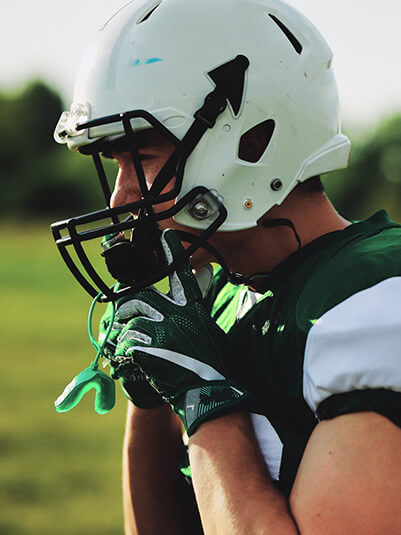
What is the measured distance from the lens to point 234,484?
165 cm

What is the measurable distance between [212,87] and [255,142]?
0.64 feet

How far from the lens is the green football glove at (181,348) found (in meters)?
1.78

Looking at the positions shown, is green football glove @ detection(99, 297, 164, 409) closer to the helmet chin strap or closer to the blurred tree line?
the helmet chin strap

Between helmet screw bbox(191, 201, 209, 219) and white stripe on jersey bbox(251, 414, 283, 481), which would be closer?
white stripe on jersey bbox(251, 414, 283, 481)

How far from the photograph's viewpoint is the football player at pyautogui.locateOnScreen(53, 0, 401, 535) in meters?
1.69

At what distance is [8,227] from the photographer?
29719mm

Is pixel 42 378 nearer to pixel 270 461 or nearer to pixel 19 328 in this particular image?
pixel 19 328

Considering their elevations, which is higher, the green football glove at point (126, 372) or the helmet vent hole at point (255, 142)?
the helmet vent hole at point (255, 142)

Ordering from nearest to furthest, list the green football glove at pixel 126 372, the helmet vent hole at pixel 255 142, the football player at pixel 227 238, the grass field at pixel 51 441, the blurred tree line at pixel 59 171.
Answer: the football player at pixel 227 238
the green football glove at pixel 126 372
the helmet vent hole at pixel 255 142
the grass field at pixel 51 441
the blurred tree line at pixel 59 171

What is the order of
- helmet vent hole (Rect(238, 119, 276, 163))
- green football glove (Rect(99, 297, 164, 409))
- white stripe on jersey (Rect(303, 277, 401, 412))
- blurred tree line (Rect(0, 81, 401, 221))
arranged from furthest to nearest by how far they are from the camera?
blurred tree line (Rect(0, 81, 401, 221)) → helmet vent hole (Rect(238, 119, 276, 163)) → green football glove (Rect(99, 297, 164, 409)) → white stripe on jersey (Rect(303, 277, 401, 412))

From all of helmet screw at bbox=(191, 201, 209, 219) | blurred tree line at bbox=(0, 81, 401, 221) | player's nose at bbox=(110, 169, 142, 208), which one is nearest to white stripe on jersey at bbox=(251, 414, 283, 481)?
helmet screw at bbox=(191, 201, 209, 219)

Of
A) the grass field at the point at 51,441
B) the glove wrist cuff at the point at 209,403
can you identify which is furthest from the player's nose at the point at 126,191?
the grass field at the point at 51,441

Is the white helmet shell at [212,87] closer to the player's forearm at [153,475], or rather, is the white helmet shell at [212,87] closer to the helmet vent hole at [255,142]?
the helmet vent hole at [255,142]

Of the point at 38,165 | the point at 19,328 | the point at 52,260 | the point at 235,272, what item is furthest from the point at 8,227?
the point at 235,272
